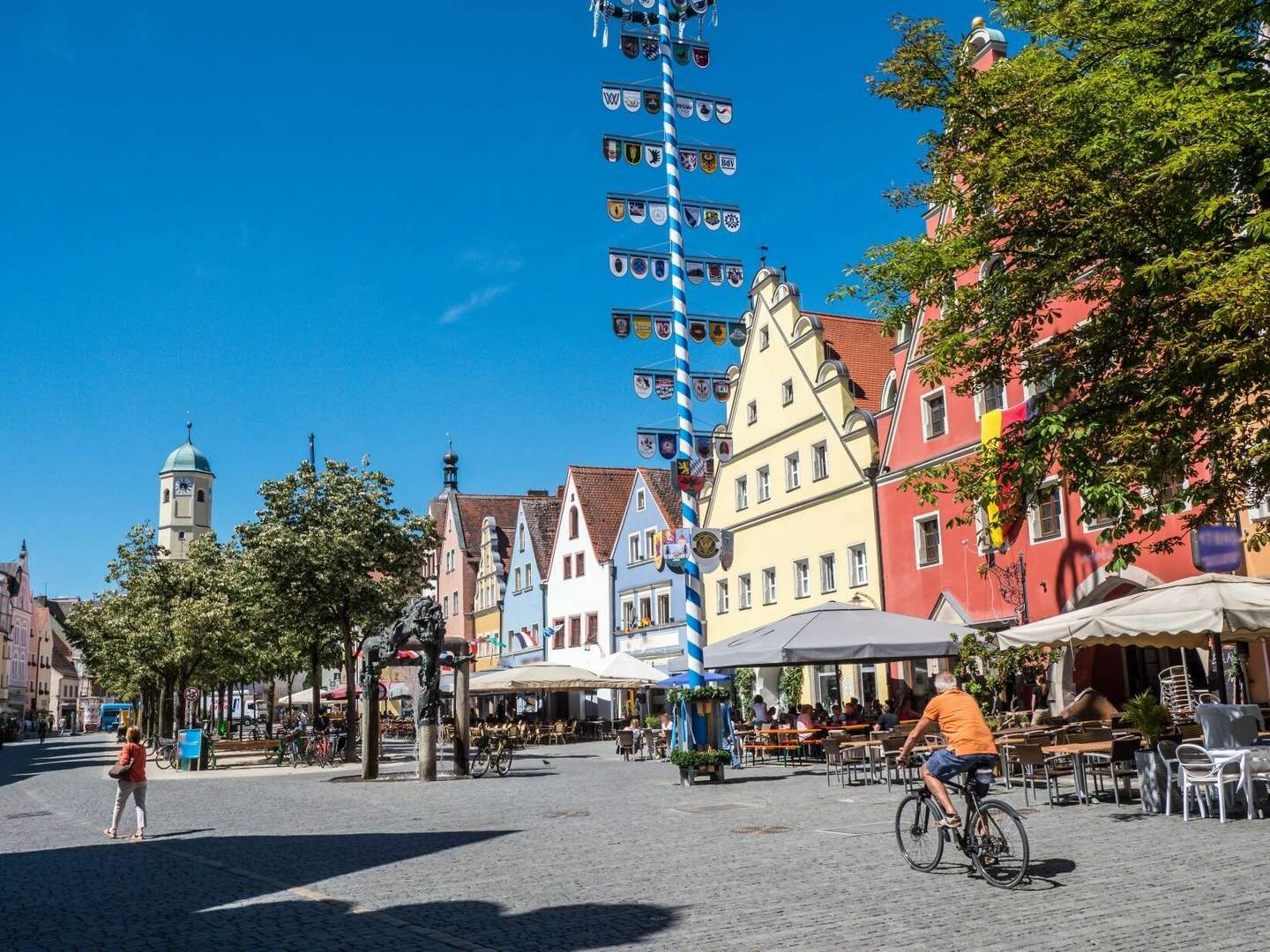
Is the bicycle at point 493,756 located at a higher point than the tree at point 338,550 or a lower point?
lower

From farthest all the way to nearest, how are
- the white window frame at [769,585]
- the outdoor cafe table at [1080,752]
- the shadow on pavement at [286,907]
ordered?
the white window frame at [769,585] → the outdoor cafe table at [1080,752] → the shadow on pavement at [286,907]

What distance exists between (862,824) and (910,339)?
2060cm

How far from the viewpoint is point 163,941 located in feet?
27.4

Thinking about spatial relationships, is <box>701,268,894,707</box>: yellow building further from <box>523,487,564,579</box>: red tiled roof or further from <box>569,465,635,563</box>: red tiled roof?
<box>523,487,564,579</box>: red tiled roof

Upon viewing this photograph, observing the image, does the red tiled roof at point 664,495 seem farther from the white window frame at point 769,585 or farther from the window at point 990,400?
the window at point 990,400

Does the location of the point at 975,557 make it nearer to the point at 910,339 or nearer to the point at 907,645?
the point at 910,339

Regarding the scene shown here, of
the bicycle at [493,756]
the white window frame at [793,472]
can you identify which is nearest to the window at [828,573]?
the white window frame at [793,472]

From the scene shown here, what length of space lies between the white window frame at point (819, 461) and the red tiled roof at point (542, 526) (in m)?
24.3

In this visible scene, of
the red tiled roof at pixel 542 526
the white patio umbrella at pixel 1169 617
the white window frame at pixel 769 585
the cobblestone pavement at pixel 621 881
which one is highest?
the red tiled roof at pixel 542 526

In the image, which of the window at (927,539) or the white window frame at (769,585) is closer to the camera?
the window at (927,539)

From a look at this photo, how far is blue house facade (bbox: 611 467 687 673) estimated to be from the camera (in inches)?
1834

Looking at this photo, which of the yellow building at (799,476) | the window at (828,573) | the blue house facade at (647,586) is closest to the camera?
the yellow building at (799,476)

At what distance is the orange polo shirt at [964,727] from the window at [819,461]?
2681cm

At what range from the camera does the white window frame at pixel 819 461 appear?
120 ft
